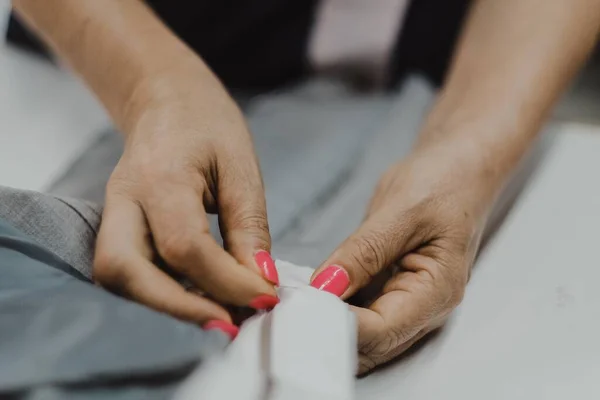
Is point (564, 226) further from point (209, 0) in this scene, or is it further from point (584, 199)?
point (209, 0)

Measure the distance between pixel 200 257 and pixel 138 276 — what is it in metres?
0.03

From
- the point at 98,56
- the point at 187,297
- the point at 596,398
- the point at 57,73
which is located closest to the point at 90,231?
the point at 187,297

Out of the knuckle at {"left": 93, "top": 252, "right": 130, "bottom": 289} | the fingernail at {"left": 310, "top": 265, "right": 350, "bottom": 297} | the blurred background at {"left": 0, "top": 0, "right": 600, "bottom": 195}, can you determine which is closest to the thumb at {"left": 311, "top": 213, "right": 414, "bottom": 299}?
the fingernail at {"left": 310, "top": 265, "right": 350, "bottom": 297}

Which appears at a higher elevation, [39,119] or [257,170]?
[257,170]

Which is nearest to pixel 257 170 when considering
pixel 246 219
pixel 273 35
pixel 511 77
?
pixel 246 219

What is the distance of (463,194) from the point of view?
0.47m

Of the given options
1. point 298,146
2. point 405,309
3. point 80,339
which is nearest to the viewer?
point 80,339

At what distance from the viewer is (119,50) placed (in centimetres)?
51

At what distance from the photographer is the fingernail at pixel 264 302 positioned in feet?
1.17

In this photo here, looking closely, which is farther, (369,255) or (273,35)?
(273,35)

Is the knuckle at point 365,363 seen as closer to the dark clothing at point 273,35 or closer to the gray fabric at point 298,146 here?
the gray fabric at point 298,146

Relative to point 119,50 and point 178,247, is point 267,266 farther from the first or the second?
point 119,50

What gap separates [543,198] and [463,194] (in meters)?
0.13

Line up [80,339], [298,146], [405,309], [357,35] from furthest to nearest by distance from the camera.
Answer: [357,35] < [298,146] < [405,309] < [80,339]
